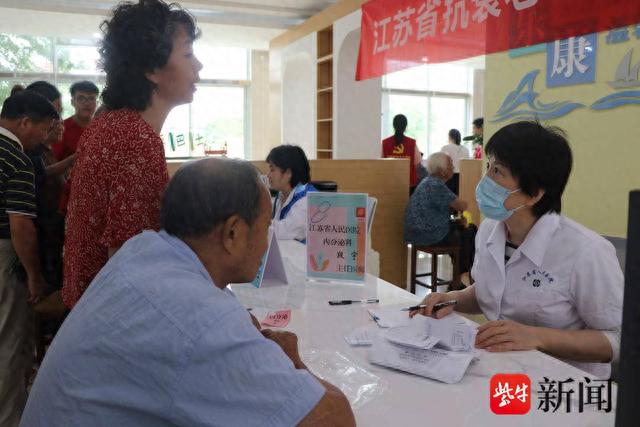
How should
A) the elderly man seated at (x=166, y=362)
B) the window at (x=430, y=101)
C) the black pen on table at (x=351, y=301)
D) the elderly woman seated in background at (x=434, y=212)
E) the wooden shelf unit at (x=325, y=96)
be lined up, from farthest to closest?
1. the window at (x=430, y=101)
2. the wooden shelf unit at (x=325, y=96)
3. the elderly woman seated in background at (x=434, y=212)
4. the black pen on table at (x=351, y=301)
5. the elderly man seated at (x=166, y=362)

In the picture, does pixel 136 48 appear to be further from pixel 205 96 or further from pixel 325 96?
pixel 205 96

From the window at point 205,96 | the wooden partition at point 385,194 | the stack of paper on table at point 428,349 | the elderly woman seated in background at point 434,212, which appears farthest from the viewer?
the window at point 205,96

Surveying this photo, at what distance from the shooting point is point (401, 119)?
5.95 meters

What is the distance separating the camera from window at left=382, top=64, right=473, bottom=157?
11.3 m

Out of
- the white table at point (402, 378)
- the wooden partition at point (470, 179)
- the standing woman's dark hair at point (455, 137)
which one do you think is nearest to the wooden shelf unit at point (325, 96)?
the wooden partition at point (470, 179)

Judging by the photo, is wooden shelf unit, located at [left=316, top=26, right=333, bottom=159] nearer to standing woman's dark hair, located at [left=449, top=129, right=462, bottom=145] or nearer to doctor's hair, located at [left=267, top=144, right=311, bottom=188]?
standing woman's dark hair, located at [left=449, top=129, right=462, bottom=145]

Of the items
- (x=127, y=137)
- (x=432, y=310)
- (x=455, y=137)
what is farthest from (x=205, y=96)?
(x=432, y=310)

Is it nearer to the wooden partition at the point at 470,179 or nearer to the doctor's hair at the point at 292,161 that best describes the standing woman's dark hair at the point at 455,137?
the wooden partition at the point at 470,179

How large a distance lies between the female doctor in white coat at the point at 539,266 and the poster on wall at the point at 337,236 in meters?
0.41

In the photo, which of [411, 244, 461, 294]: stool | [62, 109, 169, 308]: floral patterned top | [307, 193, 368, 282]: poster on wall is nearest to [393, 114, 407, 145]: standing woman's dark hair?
[411, 244, 461, 294]: stool

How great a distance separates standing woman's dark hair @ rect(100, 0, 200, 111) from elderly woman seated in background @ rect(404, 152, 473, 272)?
3.26m

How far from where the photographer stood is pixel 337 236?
2.04 meters

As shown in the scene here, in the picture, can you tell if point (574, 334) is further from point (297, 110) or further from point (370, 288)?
point (297, 110)

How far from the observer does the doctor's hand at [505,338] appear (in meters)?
1.34
